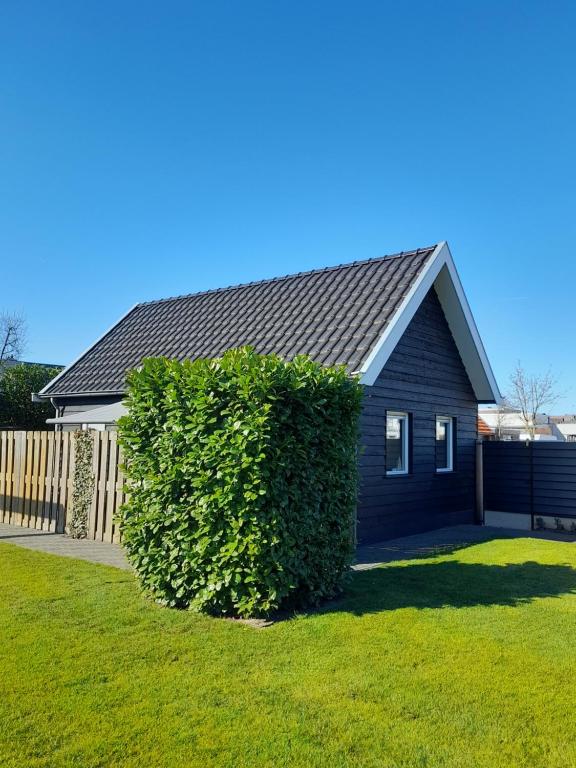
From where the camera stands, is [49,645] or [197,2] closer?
[49,645]

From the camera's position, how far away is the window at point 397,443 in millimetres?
13070

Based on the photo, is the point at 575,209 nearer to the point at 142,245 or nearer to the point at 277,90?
the point at 277,90

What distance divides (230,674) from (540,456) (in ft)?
42.3

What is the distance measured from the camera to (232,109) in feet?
49.0

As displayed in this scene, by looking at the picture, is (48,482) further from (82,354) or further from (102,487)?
(82,354)

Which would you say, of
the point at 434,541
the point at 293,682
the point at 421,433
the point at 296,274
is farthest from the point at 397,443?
the point at 293,682

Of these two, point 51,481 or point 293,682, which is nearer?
point 293,682

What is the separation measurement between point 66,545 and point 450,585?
6690mm

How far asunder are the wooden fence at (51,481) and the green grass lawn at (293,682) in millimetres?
3490

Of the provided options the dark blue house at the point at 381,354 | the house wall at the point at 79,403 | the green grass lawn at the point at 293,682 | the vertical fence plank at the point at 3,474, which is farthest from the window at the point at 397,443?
the vertical fence plank at the point at 3,474

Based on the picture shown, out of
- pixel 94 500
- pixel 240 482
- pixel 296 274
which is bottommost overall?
pixel 94 500

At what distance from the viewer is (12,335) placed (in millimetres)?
34188

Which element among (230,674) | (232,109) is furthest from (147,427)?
(232,109)

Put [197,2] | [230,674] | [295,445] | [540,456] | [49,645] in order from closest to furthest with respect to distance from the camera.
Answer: [230,674]
[49,645]
[295,445]
[197,2]
[540,456]
